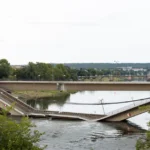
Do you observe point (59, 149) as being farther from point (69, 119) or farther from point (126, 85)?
point (126, 85)

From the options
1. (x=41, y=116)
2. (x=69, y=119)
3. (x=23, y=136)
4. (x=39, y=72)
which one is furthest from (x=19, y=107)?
(x=39, y=72)

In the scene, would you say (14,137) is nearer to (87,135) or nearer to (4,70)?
(87,135)

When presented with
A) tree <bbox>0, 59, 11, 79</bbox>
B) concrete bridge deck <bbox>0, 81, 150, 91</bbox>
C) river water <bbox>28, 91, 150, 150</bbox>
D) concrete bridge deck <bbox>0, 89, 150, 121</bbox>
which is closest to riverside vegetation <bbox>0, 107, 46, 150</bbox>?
river water <bbox>28, 91, 150, 150</bbox>

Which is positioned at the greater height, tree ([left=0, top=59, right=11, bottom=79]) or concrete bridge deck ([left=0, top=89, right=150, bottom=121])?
tree ([left=0, top=59, right=11, bottom=79])

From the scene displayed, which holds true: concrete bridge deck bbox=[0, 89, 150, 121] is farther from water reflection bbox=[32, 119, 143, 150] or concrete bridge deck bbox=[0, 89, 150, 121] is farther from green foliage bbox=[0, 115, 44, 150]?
green foliage bbox=[0, 115, 44, 150]

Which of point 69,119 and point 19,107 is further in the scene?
point 19,107

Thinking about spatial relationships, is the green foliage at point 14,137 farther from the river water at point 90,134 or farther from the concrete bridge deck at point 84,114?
the concrete bridge deck at point 84,114

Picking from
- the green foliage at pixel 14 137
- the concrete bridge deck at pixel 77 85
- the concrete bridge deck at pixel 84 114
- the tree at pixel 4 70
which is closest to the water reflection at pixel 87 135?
the concrete bridge deck at pixel 84 114

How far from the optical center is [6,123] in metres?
24.1

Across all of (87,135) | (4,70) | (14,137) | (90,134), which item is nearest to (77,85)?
(90,134)

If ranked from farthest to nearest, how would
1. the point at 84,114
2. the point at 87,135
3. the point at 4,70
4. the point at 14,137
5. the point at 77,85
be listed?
1. the point at 4,70
2. the point at 77,85
3. the point at 84,114
4. the point at 87,135
5. the point at 14,137

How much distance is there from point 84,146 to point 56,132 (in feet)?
28.2

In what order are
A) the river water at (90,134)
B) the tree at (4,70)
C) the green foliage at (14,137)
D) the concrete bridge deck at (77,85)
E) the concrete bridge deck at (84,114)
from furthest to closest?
the tree at (4,70) → the concrete bridge deck at (77,85) → the concrete bridge deck at (84,114) → the river water at (90,134) → the green foliage at (14,137)

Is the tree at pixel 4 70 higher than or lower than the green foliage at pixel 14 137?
higher
